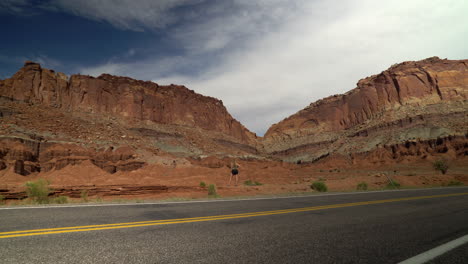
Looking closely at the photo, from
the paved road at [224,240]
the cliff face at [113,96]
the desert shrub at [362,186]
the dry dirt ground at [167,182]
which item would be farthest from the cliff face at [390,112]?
the paved road at [224,240]

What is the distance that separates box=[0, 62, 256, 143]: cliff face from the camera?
58281 mm

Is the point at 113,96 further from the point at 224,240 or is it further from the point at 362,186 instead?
the point at 224,240

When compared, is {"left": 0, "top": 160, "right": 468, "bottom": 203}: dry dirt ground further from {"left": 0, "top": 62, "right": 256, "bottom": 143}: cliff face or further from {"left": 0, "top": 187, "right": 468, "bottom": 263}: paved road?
{"left": 0, "top": 62, "right": 256, "bottom": 143}: cliff face

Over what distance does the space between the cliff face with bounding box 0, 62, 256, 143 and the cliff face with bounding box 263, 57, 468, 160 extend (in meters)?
40.0

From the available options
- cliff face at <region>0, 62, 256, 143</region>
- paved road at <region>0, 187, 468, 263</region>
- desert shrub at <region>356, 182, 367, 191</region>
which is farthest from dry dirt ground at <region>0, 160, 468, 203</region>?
cliff face at <region>0, 62, 256, 143</region>

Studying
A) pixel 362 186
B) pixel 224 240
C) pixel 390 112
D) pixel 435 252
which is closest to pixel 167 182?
pixel 362 186

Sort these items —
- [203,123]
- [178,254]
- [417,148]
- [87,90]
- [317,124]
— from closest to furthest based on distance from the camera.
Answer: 1. [178,254]
2. [417,148]
3. [87,90]
4. [203,123]
5. [317,124]

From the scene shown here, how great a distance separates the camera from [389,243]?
400 cm

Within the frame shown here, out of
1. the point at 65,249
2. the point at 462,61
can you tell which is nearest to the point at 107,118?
the point at 65,249

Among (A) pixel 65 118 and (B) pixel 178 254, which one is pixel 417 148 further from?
(A) pixel 65 118

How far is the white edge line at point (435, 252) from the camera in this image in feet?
10.3

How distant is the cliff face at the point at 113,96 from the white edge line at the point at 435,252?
69.1m

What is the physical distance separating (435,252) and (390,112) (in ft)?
285

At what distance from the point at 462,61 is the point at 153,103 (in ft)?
318
